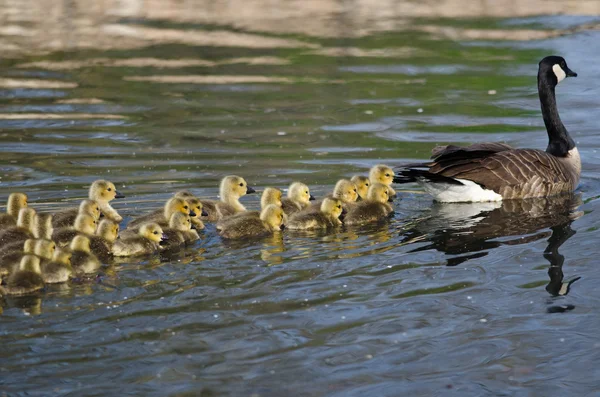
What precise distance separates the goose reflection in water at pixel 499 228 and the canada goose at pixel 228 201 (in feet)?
6.11

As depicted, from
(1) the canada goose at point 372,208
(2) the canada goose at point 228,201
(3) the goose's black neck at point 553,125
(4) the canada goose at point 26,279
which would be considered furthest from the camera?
(3) the goose's black neck at point 553,125

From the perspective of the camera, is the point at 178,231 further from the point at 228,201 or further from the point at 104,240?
the point at 228,201

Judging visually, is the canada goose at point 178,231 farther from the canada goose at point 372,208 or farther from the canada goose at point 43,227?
the canada goose at point 372,208

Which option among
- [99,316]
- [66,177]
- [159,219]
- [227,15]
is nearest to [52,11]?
[227,15]

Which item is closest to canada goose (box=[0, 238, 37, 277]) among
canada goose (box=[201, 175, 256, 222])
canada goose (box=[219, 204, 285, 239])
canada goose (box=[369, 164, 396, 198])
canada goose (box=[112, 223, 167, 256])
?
canada goose (box=[112, 223, 167, 256])

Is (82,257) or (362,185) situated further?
(362,185)

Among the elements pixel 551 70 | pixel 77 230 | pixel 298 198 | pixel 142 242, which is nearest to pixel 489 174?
pixel 551 70

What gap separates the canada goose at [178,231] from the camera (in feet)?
31.4

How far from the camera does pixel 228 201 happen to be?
10898mm

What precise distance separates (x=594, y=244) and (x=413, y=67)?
11302 mm

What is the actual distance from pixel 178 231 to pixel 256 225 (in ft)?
2.55

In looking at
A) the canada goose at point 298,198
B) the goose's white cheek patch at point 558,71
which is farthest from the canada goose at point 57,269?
the goose's white cheek patch at point 558,71

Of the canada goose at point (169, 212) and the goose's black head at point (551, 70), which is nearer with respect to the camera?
the canada goose at point (169, 212)

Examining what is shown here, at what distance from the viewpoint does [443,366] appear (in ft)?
22.9
